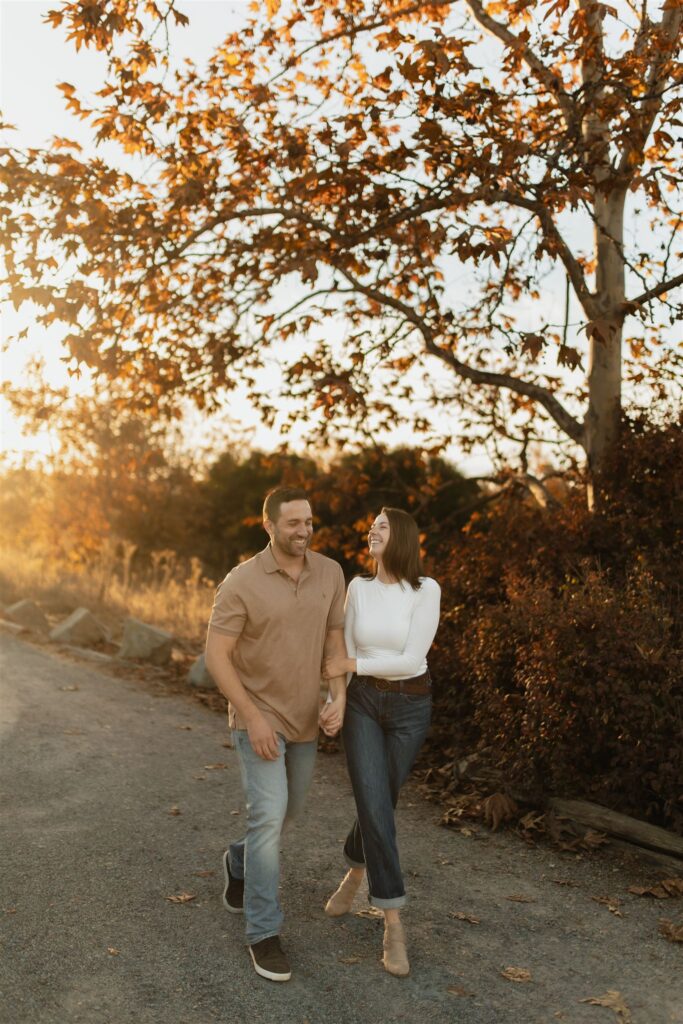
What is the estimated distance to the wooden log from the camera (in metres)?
6.25

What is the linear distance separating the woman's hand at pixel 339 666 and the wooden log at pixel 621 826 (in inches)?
108

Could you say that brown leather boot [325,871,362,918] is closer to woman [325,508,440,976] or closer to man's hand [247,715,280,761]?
woman [325,508,440,976]

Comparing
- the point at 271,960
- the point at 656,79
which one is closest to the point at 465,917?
the point at 271,960

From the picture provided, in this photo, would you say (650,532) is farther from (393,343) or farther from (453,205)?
(393,343)

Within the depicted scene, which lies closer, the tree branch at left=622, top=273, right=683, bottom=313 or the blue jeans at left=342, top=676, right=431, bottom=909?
the blue jeans at left=342, top=676, right=431, bottom=909

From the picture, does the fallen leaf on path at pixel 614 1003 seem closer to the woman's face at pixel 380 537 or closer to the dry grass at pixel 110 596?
the woman's face at pixel 380 537

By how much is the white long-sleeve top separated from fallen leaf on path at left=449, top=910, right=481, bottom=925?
4.92 ft

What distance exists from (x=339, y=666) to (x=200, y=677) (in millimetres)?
6974

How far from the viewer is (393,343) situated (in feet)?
35.7

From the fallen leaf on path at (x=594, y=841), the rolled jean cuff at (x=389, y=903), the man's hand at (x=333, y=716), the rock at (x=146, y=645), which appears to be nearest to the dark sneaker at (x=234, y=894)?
the rolled jean cuff at (x=389, y=903)

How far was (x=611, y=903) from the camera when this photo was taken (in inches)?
225

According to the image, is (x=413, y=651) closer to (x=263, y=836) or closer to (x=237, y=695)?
(x=237, y=695)

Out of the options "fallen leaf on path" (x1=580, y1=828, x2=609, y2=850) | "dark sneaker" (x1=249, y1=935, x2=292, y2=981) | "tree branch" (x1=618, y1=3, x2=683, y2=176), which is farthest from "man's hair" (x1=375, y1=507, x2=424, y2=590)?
"tree branch" (x1=618, y1=3, x2=683, y2=176)

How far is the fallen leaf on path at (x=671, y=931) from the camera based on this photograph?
517 cm
